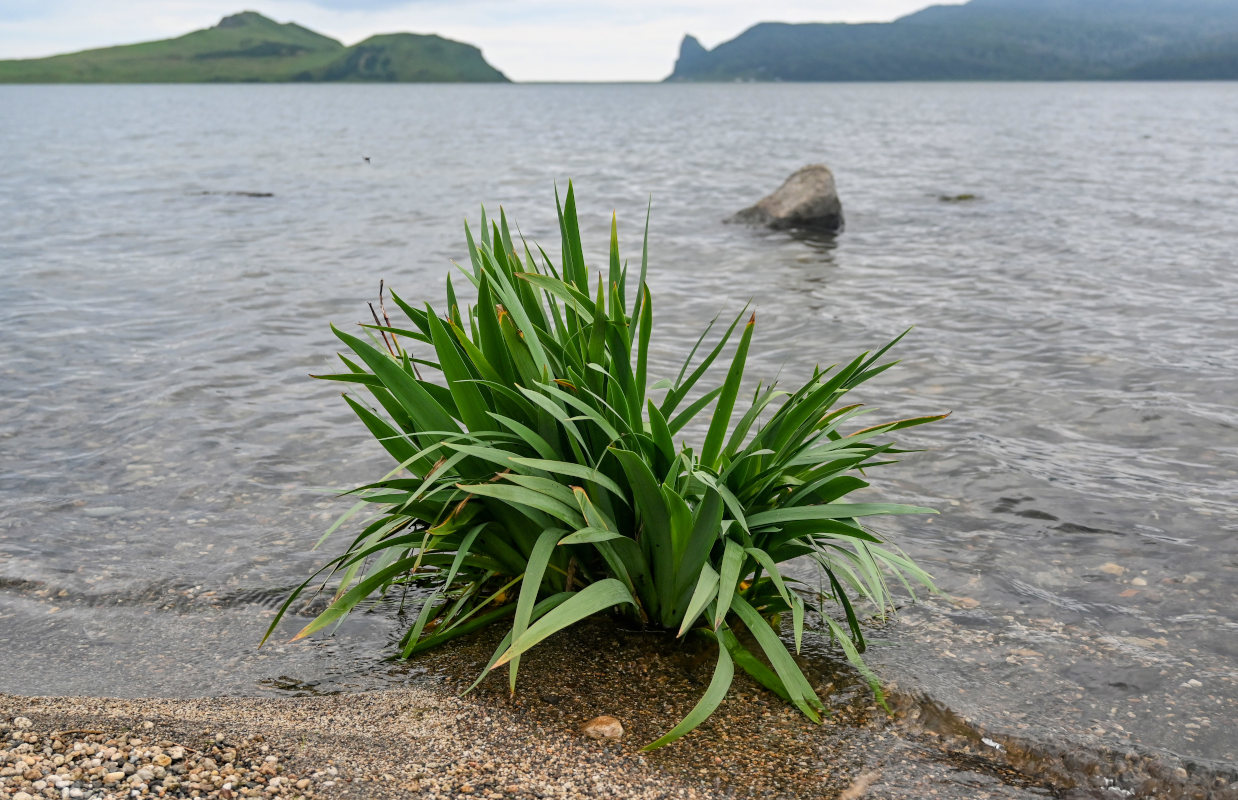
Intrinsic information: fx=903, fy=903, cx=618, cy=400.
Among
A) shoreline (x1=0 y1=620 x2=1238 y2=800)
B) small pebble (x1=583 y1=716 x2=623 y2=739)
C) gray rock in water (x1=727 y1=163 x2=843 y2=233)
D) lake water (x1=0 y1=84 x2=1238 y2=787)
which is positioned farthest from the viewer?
gray rock in water (x1=727 y1=163 x2=843 y2=233)

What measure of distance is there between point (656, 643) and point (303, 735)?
1.45 metres

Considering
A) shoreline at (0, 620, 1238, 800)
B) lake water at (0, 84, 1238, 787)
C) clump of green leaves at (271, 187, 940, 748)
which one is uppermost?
clump of green leaves at (271, 187, 940, 748)

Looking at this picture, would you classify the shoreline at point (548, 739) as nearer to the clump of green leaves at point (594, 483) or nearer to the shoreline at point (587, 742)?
the shoreline at point (587, 742)

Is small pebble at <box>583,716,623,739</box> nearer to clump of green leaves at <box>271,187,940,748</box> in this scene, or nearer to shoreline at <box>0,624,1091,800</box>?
shoreline at <box>0,624,1091,800</box>

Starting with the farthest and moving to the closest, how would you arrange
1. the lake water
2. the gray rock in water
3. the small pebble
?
the gray rock in water
the lake water
the small pebble

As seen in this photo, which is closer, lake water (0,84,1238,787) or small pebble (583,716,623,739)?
small pebble (583,716,623,739)

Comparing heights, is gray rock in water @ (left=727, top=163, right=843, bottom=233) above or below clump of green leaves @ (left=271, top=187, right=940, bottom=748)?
below

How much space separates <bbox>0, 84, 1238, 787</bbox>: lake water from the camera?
4109 millimetres

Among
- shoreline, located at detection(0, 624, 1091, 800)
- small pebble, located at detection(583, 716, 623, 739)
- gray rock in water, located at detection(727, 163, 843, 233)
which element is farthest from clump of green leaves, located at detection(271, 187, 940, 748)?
gray rock in water, located at detection(727, 163, 843, 233)

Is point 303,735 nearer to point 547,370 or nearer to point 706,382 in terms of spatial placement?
point 547,370

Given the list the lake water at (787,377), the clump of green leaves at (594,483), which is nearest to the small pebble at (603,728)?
the clump of green leaves at (594,483)

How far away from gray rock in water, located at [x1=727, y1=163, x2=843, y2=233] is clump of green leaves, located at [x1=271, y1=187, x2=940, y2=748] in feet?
46.6

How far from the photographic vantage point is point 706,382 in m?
8.58

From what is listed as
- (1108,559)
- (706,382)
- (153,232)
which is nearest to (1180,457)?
(1108,559)
